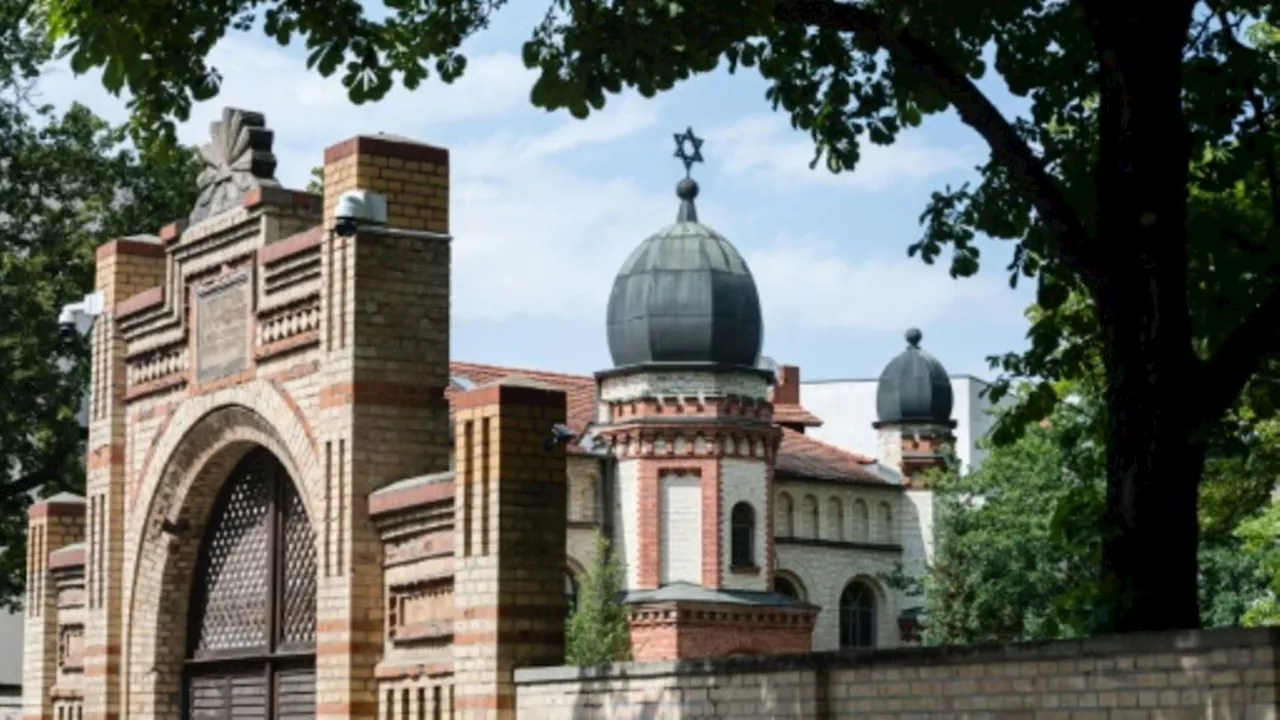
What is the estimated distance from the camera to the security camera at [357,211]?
17141 millimetres

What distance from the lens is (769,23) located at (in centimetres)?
1362

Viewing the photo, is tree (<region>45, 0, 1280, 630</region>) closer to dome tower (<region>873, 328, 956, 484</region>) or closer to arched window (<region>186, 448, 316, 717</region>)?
arched window (<region>186, 448, 316, 717</region>)

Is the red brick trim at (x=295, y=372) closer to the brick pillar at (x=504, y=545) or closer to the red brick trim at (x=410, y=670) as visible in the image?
the brick pillar at (x=504, y=545)

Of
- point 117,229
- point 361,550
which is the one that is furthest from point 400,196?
point 117,229

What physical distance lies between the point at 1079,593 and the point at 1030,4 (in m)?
3.76

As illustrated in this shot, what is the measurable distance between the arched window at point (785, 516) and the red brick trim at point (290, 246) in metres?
46.1

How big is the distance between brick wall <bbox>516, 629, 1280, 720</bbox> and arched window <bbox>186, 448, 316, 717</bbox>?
12.4 feet

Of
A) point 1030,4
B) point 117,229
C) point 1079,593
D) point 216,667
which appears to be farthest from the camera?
point 117,229

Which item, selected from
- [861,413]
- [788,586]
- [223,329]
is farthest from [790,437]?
[223,329]

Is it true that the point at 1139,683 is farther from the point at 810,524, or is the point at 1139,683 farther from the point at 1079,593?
the point at 810,524

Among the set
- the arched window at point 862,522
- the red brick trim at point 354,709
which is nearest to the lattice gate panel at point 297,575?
the red brick trim at point 354,709

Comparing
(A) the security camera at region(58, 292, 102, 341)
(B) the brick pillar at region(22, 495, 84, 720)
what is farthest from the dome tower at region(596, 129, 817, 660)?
(A) the security camera at region(58, 292, 102, 341)

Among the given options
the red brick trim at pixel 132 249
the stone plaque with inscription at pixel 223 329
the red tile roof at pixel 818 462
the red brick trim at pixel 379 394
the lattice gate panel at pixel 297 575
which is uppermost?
the red tile roof at pixel 818 462

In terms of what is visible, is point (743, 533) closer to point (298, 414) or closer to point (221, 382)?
point (221, 382)
